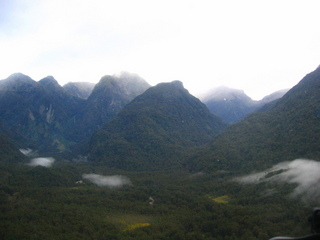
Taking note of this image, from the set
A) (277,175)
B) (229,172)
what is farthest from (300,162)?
(229,172)

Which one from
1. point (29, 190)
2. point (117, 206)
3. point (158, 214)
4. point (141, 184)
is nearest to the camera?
point (158, 214)

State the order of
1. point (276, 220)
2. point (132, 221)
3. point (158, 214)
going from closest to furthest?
point (276, 220)
point (132, 221)
point (158, 214)

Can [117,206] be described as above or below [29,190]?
below

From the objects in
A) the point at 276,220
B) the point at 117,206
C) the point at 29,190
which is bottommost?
the point at 276,220

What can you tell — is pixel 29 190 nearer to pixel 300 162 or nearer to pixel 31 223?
pixel 31 223

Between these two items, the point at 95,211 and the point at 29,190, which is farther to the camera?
the point at 29,190

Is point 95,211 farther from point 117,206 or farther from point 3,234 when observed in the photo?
point 3,234
